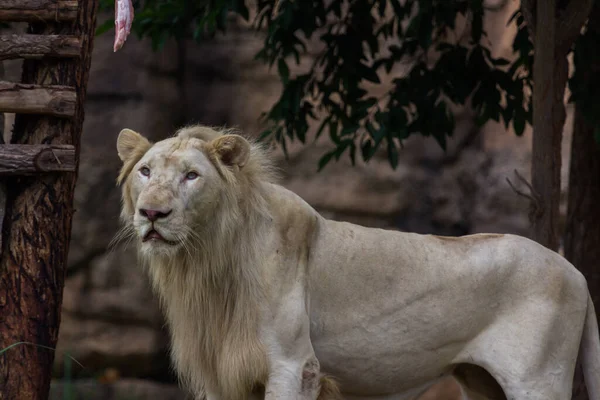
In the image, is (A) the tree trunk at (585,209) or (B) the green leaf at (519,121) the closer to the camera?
(B) the green leaf at (519,121)

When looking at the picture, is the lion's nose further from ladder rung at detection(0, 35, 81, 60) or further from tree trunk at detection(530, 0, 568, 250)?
tree trunk at detection(530, 0, 568, 250)

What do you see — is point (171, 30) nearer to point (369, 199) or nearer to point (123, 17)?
point (123, 17)

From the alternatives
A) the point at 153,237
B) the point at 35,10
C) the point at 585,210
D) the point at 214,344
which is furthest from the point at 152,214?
the point at 585,210

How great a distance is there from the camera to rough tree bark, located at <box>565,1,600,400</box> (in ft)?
21.5

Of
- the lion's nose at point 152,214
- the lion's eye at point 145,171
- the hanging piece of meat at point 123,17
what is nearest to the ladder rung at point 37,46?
A: the hanging piece of meat at point 123,17

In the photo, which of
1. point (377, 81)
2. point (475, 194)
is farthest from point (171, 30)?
point (475, 194)

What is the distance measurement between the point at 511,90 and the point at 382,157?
272cm

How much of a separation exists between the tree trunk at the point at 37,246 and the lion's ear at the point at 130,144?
0.24 m

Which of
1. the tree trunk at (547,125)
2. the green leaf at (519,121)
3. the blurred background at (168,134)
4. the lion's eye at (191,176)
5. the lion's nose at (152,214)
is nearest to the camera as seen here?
the lion's nose at (152,214)

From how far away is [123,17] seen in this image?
4406 millimetres

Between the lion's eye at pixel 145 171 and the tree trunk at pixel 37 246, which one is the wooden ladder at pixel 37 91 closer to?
the tree trunk at pixel 37 246

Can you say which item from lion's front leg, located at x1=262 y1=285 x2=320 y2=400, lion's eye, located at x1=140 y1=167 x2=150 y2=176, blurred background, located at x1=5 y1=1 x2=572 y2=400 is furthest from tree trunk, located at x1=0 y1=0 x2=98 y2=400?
blurred background, located at x1=5 y1=1 x2=572 y2=400

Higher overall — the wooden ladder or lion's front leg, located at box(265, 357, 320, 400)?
the wooden ladder

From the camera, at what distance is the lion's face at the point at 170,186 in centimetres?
404
